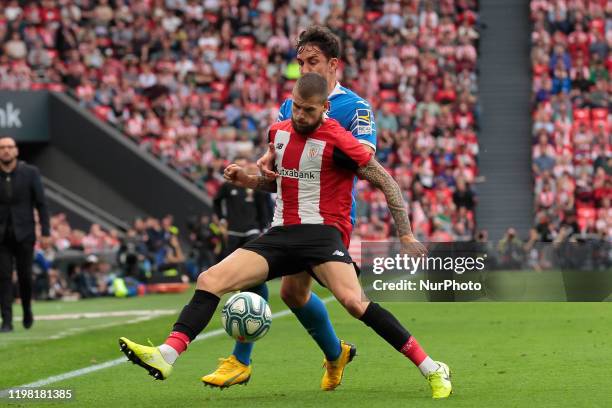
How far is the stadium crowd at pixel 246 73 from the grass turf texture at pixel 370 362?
13838 millimetres

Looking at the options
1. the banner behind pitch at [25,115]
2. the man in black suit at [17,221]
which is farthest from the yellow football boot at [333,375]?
the banner behind pitch at [25,115]

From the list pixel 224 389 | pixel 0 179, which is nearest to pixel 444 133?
pixel 0 179

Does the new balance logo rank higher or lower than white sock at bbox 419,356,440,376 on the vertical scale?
lower

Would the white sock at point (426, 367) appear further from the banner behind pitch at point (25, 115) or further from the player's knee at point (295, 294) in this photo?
the banner behind pitch at point (25, 115)

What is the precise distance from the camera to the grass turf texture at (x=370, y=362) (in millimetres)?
9078

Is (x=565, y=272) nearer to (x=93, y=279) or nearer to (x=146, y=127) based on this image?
(x=93, y=279)

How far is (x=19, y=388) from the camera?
9961 millimetres

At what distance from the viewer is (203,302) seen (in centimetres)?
862

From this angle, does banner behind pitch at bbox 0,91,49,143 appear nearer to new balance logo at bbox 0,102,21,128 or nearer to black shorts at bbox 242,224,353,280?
new balance logo at bbox 0,102,21,128

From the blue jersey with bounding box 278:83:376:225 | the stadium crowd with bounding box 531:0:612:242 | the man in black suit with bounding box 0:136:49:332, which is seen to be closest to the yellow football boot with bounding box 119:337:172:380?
the blue jersey with bounding box 278:83:376:225

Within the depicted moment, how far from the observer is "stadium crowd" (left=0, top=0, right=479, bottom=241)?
3219cm

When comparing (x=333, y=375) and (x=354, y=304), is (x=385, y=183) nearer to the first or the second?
(x=354, y=304)

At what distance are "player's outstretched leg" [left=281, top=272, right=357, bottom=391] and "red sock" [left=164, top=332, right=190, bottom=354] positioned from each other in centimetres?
113

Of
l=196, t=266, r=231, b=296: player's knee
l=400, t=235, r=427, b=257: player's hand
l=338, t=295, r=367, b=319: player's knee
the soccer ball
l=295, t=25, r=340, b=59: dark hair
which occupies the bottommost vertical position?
the soccer ball
